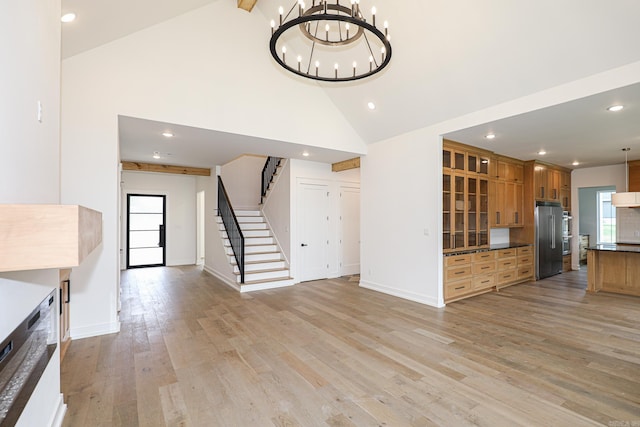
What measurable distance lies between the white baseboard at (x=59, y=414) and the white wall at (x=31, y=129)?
20 mm

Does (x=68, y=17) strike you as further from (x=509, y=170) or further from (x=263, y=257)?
(x=509, y=170)

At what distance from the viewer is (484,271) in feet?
19.3

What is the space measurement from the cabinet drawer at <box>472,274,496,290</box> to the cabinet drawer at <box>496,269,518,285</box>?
0.20 metres

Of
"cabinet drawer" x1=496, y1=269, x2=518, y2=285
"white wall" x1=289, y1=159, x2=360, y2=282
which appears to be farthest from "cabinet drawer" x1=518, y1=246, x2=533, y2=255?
"white wall" x1=289, y1=159, x2=360, y2=282

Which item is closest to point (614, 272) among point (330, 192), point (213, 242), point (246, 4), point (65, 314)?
point (330, 192)

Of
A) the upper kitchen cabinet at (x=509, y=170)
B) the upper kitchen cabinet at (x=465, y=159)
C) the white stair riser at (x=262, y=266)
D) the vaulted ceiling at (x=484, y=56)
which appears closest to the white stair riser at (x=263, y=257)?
the white stair riser at (x=262, y=266)

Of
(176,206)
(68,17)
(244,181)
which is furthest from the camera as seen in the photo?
(244,181)

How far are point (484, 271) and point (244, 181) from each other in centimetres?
709

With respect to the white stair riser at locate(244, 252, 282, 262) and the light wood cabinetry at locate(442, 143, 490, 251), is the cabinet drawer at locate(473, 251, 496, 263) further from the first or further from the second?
the white stair riser at locate(244, 252, 282, 262)

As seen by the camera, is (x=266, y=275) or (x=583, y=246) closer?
(x=266, y=275)

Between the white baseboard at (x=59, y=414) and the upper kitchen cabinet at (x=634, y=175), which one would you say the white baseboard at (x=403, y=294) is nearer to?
the white baseboard at (x=59, y=414)

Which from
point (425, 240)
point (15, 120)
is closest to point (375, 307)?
point (425, 240)

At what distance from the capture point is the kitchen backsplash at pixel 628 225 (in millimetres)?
7473

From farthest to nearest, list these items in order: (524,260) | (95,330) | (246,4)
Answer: (524,260) < (246,4) < (95,330)
